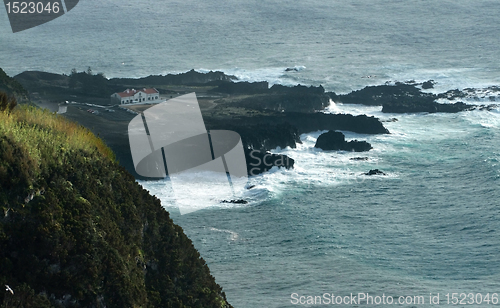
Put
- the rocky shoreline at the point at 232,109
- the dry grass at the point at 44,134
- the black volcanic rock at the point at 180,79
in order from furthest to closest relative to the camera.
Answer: the black volcanic rock at the point at 180,79, the rocky shoreline at the point at 232,109, the dry grass at the point at 44,134

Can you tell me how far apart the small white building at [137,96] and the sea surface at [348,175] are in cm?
1838

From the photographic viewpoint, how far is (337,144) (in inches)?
2579

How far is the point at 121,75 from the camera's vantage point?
4412 inches

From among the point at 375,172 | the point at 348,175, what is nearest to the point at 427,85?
the point at 375,172

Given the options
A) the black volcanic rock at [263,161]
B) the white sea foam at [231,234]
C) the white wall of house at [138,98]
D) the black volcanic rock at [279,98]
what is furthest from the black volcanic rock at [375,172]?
the white wall of house at [138,98]

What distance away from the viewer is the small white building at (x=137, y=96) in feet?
252

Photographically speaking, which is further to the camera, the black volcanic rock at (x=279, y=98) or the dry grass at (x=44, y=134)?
the black volcanic rock at (x=279, y=98)

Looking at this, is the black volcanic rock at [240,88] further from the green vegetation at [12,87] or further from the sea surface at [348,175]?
the green vegetation at [12,87]

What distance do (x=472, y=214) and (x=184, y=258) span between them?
2993cm

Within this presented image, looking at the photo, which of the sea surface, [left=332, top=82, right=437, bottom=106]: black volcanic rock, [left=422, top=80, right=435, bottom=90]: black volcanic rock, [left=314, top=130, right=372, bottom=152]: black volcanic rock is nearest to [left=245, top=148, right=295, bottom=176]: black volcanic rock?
the sea surface

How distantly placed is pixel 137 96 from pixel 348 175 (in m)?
29.9

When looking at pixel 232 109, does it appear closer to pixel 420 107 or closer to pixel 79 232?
pixel 420 107

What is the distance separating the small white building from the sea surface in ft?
60.3

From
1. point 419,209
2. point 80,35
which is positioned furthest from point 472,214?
point 80,35
